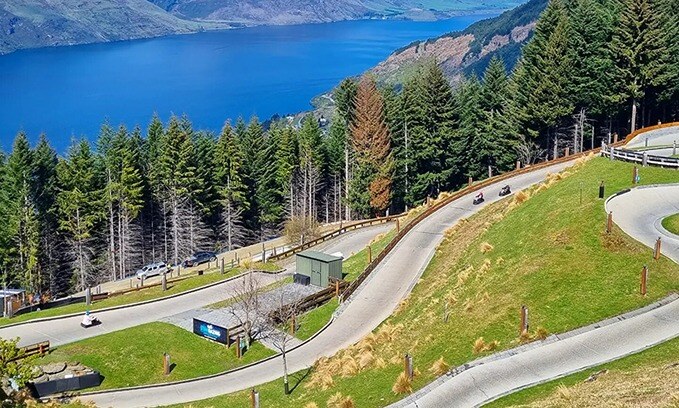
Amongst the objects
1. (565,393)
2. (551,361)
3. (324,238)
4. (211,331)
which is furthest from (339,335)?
(324,238)

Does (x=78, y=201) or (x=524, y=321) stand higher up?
(x=524, y=321)

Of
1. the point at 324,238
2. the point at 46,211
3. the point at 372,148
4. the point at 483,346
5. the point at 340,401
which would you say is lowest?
the point at 324,238

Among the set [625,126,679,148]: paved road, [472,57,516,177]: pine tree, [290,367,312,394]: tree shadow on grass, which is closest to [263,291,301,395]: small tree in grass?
[290,367,312,394]: tree shadow on grass

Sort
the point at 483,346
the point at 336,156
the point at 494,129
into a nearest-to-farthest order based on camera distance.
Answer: the point at 483,346 < the point at 494,129 < the point at 336,156

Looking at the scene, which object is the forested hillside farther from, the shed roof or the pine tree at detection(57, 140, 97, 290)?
the shed roof

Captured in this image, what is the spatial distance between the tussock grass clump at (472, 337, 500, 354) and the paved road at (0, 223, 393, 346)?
75.0ft

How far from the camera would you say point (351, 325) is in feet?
128

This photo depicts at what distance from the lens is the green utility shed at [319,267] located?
45.3 metres

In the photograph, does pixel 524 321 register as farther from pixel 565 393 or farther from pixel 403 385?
pixel 565 393

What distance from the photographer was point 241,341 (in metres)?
38.6

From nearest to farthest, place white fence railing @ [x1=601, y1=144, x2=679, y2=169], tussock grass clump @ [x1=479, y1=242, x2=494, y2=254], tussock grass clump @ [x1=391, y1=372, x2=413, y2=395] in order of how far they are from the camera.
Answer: tussock grass clump @ [x1=391, y1=372, x2=413, y2=395]
tussock grass clump @ [x1=479, y1=242, x2=494, y2=254]
white fence railing @ [x1=601, y1=144, x2=679, y2=169]

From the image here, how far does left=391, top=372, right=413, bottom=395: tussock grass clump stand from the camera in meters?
25.5

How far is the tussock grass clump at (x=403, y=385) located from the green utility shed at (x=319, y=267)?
19.4 metres

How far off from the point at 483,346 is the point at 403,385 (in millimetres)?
3412
